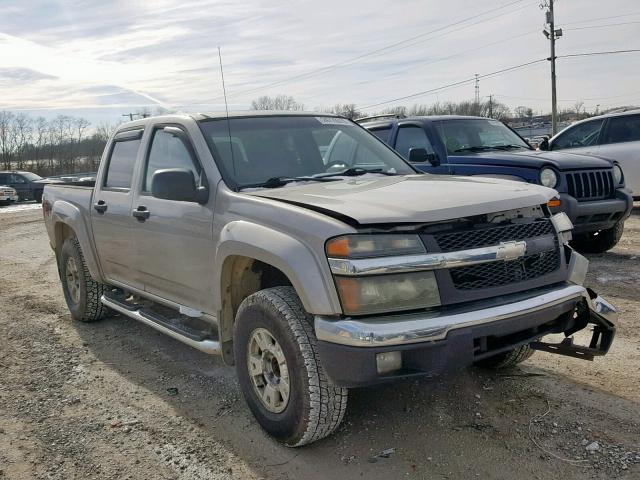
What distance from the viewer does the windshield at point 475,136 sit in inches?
316

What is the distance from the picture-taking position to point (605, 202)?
725 cm

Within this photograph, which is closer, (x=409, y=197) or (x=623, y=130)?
(x=409, y=197)

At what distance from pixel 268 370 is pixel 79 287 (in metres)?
3.35

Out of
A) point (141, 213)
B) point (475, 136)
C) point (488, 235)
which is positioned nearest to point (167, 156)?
point (141, 213)

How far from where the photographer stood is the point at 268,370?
336cm

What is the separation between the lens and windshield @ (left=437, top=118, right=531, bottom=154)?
802cm

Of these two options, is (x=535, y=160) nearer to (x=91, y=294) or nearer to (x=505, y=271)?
(x=505, y=271)

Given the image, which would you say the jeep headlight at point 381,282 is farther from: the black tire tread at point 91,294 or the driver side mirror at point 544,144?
the driver side mirror at point 544,144

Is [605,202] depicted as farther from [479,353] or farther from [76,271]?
[76,271]

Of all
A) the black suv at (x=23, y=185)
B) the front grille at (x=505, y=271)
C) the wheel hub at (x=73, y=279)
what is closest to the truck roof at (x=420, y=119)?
the wheel hub at (x=73, y=279)

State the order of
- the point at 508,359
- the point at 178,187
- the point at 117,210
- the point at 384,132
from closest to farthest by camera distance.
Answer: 1. the point at 178,187
2. the point at 508,359
3. the point at 117,210
4. the point at 384,132

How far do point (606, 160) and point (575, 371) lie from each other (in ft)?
14.8

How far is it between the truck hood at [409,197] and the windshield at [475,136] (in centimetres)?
429

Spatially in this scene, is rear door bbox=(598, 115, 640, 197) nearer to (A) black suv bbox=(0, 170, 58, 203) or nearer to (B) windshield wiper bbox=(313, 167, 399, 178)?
(B) windshield wiper bbox=(313, 167, 399, 178)
